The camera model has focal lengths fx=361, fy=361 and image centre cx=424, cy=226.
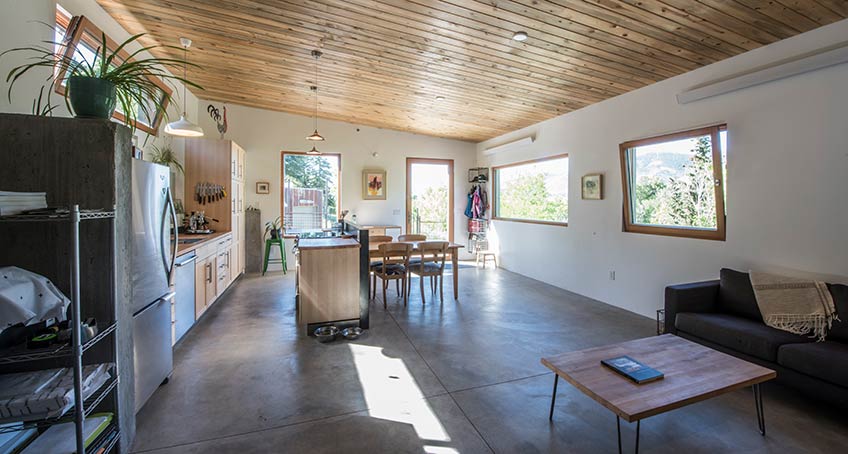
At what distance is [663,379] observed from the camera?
1.87 meters

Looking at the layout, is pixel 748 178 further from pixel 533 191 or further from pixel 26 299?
pixel 26 299

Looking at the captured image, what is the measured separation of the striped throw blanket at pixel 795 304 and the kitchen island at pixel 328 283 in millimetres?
3435

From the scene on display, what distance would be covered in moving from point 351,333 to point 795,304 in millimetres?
3555

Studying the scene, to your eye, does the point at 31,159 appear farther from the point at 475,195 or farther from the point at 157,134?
the point at 475,195

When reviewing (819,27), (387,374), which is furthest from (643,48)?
(387,374)

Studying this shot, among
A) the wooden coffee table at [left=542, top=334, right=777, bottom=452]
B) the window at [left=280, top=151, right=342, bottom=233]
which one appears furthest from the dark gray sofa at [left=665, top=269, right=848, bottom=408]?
the window at [left=280, top=151, right=342, bottom=233]

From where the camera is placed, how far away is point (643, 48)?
3279 mm

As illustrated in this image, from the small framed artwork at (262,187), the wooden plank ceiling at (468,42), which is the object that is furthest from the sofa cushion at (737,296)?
the small framed artwork at (262,187)

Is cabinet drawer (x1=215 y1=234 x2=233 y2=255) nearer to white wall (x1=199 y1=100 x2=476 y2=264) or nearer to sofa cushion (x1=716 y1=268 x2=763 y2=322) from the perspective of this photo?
white wall (x1=199 y1=100 x2=476 y2=264)

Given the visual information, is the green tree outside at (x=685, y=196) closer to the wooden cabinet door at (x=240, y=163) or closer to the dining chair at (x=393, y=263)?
the dining chair at (x=393, y=263)

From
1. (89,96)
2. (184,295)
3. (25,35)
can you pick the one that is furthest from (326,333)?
(25,35)

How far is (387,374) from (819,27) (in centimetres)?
423

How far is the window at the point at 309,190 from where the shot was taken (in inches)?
272

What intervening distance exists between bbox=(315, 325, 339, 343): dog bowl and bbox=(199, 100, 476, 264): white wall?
3868 millimetres
